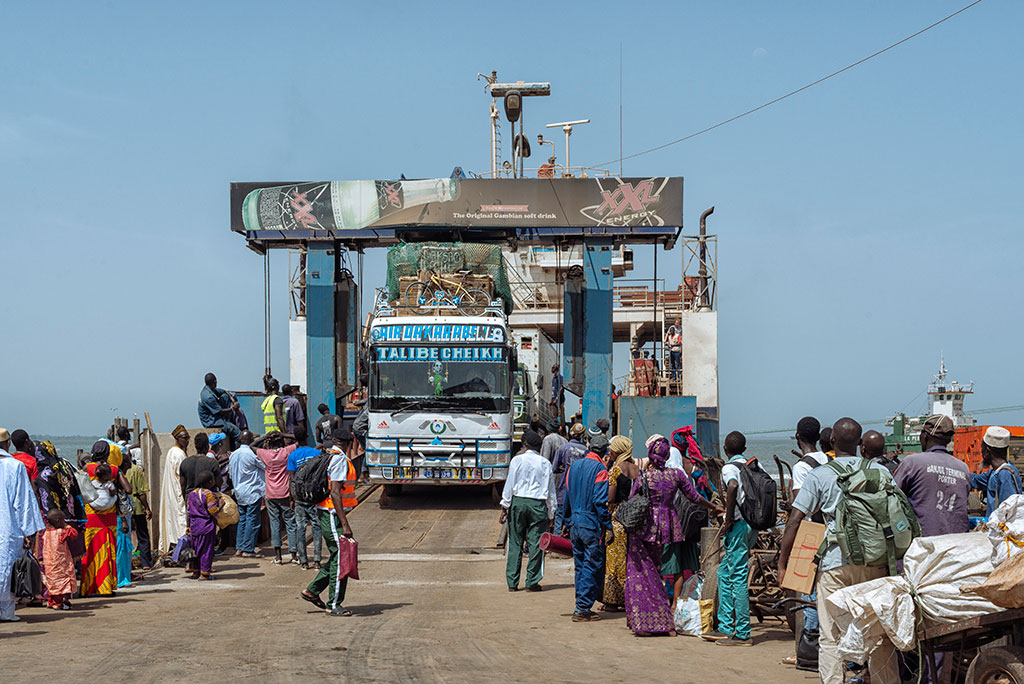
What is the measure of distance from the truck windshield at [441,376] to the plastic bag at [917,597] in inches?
446

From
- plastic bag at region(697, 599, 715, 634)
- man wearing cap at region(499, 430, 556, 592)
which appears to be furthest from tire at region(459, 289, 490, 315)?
plastic bag at region(697, 599, 715, 634)

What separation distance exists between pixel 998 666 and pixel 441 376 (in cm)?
1254

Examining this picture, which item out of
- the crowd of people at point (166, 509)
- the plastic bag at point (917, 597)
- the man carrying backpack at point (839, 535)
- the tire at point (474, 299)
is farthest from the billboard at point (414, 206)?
the plastic bag at point (917, 597)

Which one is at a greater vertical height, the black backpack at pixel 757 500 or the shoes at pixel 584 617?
the black backpack at pixel 757 500

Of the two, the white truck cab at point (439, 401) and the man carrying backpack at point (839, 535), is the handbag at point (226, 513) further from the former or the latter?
the man carrying backpack at point (839, 535)

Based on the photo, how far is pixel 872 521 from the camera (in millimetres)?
6223

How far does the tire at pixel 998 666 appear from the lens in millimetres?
5152

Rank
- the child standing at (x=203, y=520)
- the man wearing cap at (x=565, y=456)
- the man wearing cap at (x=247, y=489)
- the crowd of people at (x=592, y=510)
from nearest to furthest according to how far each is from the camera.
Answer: the crowd of people at (x=592, y=510) → the child standing at (x=203, y=520) → the man wearing cap at (x=565, y=456) → the man wearing cap at (x=247, y=489)

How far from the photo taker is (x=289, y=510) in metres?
13.4

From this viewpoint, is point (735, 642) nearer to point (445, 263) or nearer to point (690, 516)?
point (690, 516)

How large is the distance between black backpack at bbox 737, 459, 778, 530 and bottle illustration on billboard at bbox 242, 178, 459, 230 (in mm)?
16383

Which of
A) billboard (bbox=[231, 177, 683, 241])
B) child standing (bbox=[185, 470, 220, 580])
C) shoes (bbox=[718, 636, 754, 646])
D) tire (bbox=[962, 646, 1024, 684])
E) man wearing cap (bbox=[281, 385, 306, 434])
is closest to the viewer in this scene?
tire (bbox=[962, 646, 1024, 684])

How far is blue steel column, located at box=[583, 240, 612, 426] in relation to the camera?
22.8 metres

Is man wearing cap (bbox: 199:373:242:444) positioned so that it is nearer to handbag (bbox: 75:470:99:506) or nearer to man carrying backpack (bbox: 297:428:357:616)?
handbag (bbox: 75:470:99:506)
